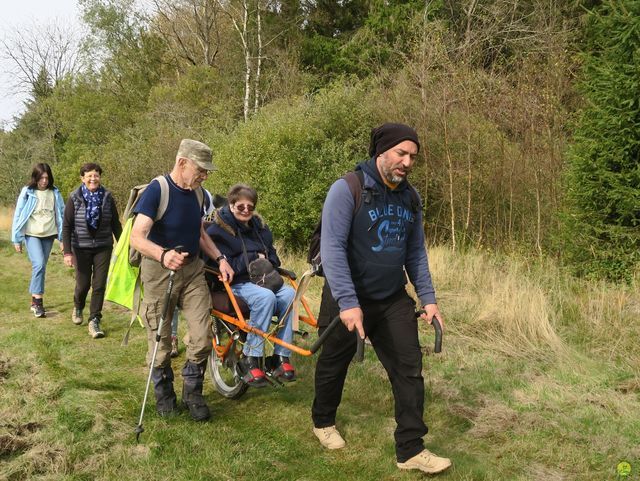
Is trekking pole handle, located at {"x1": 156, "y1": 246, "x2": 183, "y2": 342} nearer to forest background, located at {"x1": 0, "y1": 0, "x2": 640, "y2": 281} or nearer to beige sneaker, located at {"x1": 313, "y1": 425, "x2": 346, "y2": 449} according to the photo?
beige sneaker, located at {"x1": 313, "y1": 425, "x2": 346, "y2": 449}

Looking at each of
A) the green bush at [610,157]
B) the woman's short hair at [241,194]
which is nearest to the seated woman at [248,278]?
the woman's short hair at [241,194]

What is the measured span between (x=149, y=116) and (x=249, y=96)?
478cm

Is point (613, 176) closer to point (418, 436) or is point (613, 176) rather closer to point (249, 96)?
point (418, 436)

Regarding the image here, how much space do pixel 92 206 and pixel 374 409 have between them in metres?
4.30

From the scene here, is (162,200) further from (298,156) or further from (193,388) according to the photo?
(298,156)

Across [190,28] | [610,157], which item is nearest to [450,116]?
[610,157]

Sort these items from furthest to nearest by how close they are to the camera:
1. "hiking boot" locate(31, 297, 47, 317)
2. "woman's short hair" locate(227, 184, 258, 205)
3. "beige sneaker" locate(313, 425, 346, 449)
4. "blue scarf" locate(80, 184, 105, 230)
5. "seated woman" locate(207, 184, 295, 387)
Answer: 1. "hiking boot" locate(31, 297, 47, 317)
2. "blue scarf" locate(80, 184, 105, 230)
3. "woman's short hair" locate(227, 184, 258, 205)
4. "seated woman" locate(207, 184, 295, 387)
5. "beige sneaker" locate(313, 425, 346, 449)

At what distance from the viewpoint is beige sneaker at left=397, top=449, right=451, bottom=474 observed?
350 cm

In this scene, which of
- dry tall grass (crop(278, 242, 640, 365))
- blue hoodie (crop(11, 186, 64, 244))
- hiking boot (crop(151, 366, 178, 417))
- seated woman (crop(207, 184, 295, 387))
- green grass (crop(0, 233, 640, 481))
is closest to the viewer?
green grass (crop(0, 233, 640, 481))

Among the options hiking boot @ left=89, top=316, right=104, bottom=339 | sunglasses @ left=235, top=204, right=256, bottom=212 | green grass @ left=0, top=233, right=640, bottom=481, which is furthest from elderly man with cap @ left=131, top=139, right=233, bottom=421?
hiking boot @ left=89, top=316, right=104, bottom=339

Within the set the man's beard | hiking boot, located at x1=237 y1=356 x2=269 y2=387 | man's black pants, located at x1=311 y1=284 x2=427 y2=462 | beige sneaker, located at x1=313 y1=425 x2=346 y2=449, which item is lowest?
beige sneaker, located at x1=313 y1=425 x2=346 y2=449

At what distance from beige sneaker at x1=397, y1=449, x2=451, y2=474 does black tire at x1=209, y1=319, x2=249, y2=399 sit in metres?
1.77

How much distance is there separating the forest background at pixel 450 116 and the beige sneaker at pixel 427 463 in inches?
206

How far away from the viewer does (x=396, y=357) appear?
11.9ft
